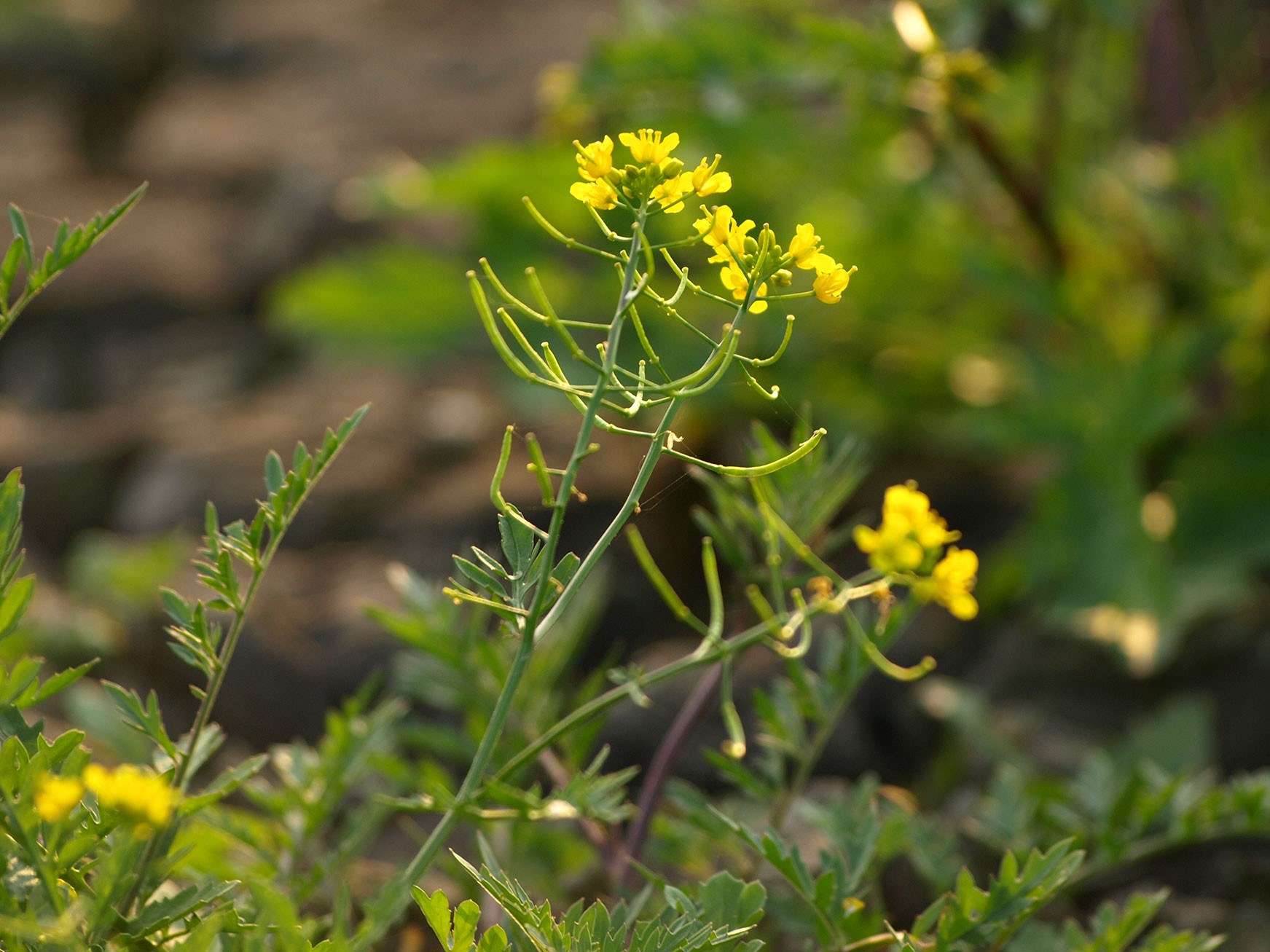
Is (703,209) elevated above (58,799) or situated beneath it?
elevated above

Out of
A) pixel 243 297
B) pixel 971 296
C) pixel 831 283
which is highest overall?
pixel 831 283

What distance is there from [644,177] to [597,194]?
3cm

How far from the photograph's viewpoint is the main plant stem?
63 centimetres

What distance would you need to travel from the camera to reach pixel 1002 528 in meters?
2.00

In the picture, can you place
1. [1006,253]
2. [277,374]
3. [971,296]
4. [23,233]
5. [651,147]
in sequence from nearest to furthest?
1. [651,147]
2. [23,233]
3. [1006,253]
4. [971,296]
5. [277,374]

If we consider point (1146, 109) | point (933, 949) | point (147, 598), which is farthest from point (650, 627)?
point (1146, 109)

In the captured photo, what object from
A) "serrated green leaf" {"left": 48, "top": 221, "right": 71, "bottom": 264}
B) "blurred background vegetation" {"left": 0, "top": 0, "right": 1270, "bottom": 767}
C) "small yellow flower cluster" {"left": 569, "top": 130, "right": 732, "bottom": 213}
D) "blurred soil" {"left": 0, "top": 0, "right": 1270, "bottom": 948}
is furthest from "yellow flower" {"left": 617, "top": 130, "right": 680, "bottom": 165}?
"blurred soil" {"left": 0, "top": 0, "right": 1270, "bottom": 948}

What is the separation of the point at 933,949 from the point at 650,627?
1156 mm

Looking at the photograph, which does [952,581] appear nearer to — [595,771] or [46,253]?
[595,771]

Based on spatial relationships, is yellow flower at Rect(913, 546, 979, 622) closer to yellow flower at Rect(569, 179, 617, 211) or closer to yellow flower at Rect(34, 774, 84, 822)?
yellow flower at Rect(569, 179, 617, 211)

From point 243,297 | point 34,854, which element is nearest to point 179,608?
point 34,854

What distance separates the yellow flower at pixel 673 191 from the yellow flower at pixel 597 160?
0.10ft

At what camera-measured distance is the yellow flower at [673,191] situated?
2.08ft

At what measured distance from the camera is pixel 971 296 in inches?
88.7
